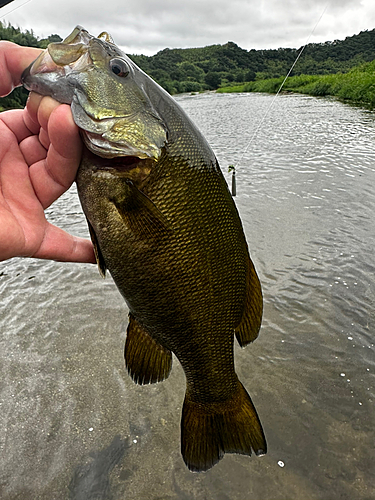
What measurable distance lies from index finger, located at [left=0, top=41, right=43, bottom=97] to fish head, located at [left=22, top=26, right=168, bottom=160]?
242mm

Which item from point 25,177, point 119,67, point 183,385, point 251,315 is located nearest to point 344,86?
point 183,385

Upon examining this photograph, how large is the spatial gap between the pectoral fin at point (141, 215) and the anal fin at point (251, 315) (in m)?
0.67

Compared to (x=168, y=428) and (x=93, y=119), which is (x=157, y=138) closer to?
(x=93, y=119)

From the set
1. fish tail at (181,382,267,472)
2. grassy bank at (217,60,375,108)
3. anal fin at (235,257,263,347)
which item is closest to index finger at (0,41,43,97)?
anal fin at (235,257,263,347)

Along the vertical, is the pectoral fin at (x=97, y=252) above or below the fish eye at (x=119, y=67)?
below

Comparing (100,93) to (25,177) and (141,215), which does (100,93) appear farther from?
(25,177)

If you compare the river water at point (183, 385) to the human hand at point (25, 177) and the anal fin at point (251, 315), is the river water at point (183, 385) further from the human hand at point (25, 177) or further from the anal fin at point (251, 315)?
the human hand at point (25, 177)

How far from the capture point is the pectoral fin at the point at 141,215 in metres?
1.53

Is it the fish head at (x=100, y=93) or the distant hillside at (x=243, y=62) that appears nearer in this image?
the fish head at (x=100, y=93)

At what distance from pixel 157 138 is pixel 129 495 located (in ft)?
8.27

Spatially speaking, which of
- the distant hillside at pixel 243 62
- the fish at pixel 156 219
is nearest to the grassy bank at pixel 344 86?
the distant hillside at pixel 243 62

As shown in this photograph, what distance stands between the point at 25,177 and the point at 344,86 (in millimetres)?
35981

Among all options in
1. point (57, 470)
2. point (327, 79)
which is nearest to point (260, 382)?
point (57, 470)

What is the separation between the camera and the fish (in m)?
1.47
